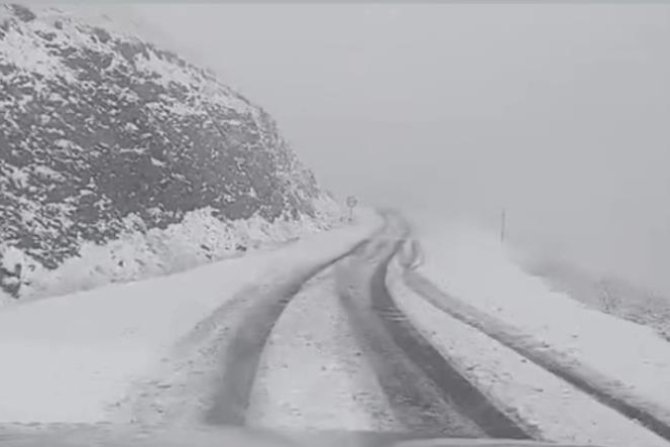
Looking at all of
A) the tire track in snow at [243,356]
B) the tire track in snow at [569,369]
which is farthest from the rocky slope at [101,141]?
the tire track in snow at [569,369]

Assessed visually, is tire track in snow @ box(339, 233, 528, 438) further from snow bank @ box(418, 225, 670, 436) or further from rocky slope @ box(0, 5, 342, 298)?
rocky slope @ box(0, 5, 342, 298)

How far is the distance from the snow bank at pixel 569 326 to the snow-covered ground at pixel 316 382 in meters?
2.62

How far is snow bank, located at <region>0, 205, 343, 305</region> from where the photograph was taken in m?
16.5

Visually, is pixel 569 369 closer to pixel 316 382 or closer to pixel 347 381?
pixel 347 381

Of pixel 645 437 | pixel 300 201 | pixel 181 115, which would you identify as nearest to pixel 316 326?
pixel 645 437

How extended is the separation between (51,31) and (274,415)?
19921 mm

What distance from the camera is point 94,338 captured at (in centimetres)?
1154

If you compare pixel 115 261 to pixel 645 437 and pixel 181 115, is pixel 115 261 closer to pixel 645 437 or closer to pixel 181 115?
pixel 181 115

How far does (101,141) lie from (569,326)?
13547 millimetres

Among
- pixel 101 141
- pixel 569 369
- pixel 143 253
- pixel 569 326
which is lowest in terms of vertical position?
pixel 569 369

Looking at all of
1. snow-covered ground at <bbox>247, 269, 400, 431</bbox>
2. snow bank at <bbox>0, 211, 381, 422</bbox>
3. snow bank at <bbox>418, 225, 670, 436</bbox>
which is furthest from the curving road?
snow bank at <bbox>418, 225, 670, 436</bbox>

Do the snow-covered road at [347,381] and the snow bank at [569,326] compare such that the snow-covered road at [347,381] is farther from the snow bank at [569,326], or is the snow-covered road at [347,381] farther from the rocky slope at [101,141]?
the rocky slope at [101,141]

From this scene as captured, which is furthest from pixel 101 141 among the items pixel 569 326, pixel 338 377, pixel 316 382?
pixel 316 382

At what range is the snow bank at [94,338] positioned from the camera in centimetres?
803
